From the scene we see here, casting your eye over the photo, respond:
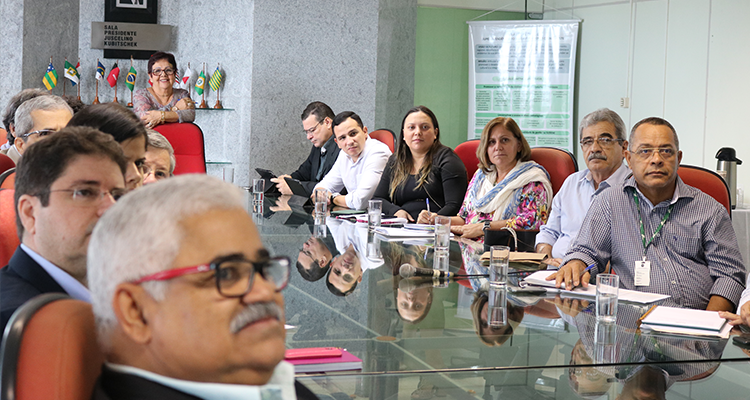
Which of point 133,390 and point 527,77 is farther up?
point 527,77

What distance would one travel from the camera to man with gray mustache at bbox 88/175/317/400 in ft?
2.39

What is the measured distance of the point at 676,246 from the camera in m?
2.43

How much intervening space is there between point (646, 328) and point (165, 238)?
133 cm

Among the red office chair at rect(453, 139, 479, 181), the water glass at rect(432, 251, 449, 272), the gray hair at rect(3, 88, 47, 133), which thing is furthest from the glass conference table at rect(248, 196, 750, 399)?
the red office chair at rect(453, 139, 479, 181)

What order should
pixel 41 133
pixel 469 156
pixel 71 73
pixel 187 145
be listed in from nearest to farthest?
pixel 41 133 < pixel 469 156 < pixel 187 145 < pixel 71 73

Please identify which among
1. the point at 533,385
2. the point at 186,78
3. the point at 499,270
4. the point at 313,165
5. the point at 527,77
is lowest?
the point at 533,385

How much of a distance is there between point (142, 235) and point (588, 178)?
9.16 feet

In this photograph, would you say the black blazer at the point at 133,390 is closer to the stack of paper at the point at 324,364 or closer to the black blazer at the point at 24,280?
the black blazer at the point at 24,280

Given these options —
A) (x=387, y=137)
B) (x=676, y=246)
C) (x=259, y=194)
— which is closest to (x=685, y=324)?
(x=676, y=246)

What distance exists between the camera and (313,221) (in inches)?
138

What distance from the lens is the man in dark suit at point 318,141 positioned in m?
5.13

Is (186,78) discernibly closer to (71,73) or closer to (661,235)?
(71,73)

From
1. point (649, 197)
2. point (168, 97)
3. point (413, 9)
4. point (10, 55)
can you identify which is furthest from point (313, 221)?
point (413, 9)

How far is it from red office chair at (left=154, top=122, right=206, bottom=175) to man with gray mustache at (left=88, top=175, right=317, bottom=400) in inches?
150
